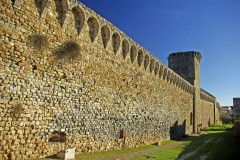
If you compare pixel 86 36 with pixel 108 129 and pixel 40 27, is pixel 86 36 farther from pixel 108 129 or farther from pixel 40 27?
pixel 108 129

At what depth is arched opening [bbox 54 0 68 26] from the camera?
35.6ft

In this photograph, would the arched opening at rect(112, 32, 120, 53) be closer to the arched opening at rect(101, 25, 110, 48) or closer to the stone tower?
the arched opening at rect(101, 25, 110, 48)

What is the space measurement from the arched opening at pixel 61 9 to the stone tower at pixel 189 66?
27.8 metres

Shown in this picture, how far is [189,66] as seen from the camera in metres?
37.1

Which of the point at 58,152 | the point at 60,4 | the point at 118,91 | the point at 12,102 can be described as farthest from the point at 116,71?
the point at 12,102

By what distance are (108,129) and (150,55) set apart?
8.11 m

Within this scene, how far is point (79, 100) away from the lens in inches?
453

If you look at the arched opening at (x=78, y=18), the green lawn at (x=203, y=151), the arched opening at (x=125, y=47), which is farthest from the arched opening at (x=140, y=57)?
the arched opening at (x=78, y=18)

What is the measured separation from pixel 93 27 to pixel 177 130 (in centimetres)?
1686

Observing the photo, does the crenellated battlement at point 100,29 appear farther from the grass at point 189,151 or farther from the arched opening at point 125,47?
the grass at point 189,151

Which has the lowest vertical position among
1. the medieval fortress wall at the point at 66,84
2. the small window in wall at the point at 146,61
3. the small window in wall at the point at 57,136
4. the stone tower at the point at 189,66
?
the small window in wall at the point at 57,136

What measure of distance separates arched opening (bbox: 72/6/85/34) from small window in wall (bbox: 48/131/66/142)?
14.7 ft

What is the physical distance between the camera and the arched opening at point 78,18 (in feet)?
38.8

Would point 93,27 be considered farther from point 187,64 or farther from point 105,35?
point 187,64
